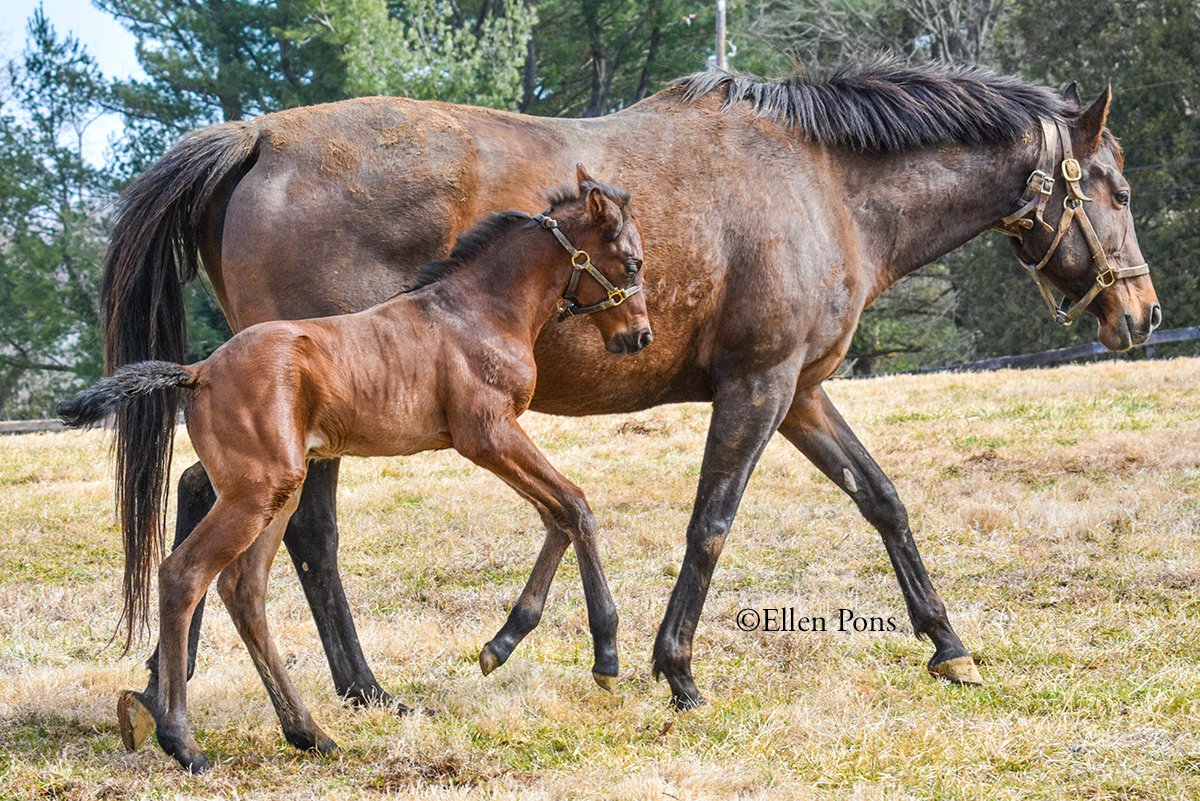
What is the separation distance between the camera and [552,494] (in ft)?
14.3

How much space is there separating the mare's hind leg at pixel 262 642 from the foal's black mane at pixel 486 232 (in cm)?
96

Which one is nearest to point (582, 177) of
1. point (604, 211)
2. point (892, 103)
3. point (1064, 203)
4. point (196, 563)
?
point (604, 211)

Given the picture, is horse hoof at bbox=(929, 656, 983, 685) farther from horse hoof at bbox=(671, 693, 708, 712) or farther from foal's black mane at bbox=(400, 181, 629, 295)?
foal's black mane at bbox=(400, 181, 629, 295)

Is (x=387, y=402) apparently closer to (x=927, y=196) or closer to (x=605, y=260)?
(x=605, y=260)

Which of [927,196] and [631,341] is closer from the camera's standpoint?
[631,341]

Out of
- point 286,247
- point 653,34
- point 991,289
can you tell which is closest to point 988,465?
point 286,247

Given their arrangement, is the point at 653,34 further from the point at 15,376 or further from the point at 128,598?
the point at 128,598

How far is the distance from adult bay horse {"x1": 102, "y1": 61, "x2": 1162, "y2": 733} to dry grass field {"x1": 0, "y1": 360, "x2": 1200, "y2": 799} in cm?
43

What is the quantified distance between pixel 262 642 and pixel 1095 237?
413 centimetres

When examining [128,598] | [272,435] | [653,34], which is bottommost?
[128,598]

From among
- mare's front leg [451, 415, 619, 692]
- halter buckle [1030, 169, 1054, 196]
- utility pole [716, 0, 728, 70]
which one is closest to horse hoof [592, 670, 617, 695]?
mare's front leg [451, 415, 619, 692]

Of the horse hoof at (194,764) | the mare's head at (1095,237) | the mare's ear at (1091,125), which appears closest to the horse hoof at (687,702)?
the horse hoof at (194,764)

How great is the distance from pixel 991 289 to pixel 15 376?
66.0 ft

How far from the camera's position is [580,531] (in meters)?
4.37
